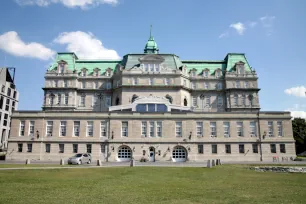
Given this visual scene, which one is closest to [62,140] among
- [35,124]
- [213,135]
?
[35,124]

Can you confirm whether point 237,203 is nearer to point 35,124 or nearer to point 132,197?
point 132,197

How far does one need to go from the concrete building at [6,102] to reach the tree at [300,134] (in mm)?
95779

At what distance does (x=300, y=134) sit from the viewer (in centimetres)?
8269

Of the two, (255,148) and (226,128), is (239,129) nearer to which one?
(226,128)

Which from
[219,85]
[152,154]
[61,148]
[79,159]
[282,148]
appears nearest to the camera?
[79,159]

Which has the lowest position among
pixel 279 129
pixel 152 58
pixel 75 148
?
pixel 75 148

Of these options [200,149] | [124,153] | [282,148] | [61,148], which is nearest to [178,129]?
[200,149]

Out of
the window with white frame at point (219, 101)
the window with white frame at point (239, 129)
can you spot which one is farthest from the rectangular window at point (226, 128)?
the window with white frame at point (219, 101)

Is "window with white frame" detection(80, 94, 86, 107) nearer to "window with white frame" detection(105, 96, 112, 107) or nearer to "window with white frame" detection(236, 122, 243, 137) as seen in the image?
"window with white frame" detection(105, 96, 112, 107)

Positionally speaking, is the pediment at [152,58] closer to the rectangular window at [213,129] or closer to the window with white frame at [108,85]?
the window with white frame at [108,85]

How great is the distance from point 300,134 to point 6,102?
10040 centimetres

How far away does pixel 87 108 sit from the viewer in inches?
2788

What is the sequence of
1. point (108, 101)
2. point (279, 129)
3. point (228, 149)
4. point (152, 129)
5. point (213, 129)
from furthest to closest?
point (108, 101) < point (279, 129) < point (213, 129) < point (152, 129) < point (228, 149)

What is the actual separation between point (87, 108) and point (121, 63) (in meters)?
16.4
